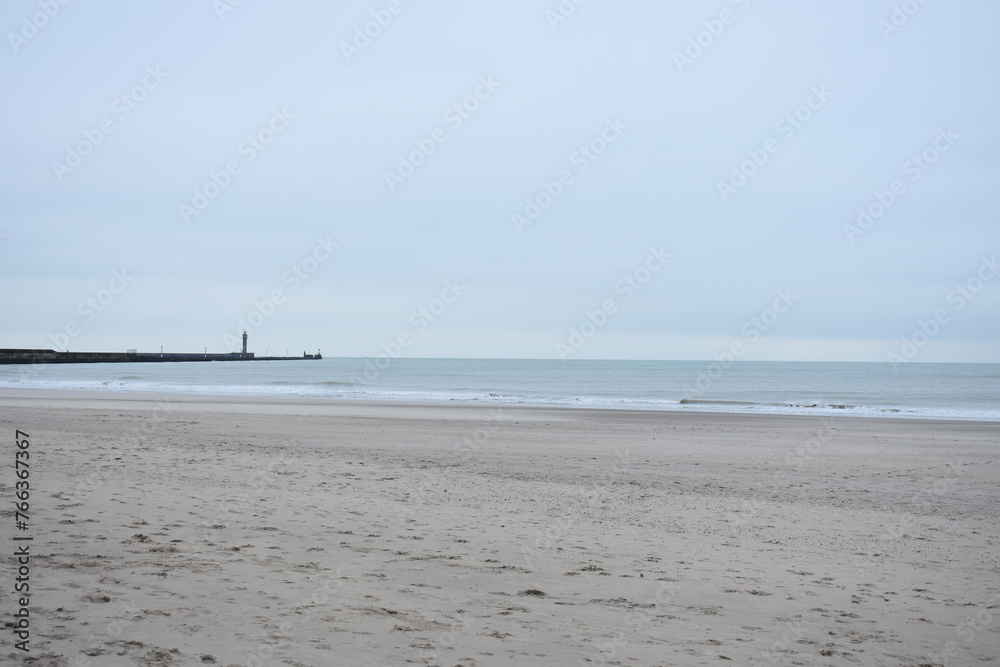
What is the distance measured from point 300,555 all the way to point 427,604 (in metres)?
1.78

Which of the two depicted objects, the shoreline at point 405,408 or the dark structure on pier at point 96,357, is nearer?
the shoreline at point 405,408

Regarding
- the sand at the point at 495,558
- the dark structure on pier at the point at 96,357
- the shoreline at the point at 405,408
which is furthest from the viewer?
the dark structure on pier at the point at 96,357

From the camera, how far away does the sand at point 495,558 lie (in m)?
4.84

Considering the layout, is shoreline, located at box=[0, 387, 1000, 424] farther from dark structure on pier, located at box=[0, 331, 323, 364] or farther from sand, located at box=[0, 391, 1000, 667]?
dark structure on pier, located at box=[0, 331, 323, 364]

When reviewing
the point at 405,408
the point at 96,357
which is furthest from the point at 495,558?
the point at 96,357

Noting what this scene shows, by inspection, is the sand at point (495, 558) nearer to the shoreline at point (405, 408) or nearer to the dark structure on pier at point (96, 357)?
the shoreline at point (405, 408)

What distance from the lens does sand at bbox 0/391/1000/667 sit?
4.84m

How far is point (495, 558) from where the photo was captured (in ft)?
22.7

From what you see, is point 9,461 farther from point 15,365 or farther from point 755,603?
point 15,365

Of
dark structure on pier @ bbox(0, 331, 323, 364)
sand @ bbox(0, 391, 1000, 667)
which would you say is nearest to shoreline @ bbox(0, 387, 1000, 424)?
sand @ bbox(0, 391, 1000, 667)

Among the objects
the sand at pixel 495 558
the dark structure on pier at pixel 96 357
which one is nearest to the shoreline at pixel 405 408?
the sand at pixel 495 558

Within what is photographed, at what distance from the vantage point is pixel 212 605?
5.25m

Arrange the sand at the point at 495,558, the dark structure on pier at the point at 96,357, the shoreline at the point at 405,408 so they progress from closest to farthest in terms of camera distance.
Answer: the sand at the point at 495,558, the shoreline at the point at 405,408, the dark structure on pier at the point at 96,357

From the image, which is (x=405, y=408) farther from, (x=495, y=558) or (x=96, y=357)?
(x=96, y=357)
